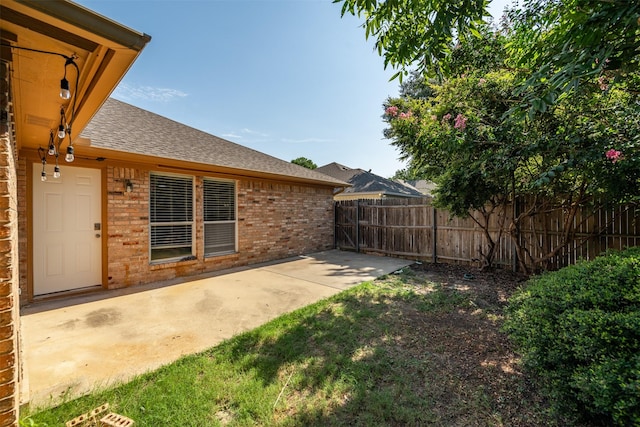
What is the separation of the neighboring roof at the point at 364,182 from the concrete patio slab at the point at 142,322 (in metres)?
9.88

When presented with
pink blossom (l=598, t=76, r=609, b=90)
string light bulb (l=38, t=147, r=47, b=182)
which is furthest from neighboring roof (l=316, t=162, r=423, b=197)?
string light bulb (l=38, t=147, r=47, b=182)

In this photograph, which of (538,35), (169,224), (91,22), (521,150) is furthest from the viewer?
(169,224)

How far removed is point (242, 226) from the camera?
7.45 meters

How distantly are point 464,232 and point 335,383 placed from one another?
21.7ft

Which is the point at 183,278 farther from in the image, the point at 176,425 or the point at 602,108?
the point at 602,108

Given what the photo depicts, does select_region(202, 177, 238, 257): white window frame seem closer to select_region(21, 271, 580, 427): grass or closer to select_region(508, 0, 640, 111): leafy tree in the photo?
select_region(21, 271, 580, 427): grass

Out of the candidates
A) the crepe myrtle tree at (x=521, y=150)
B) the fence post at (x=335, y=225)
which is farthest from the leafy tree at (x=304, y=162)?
the crepe myrtle tree at (x=521, y=150)

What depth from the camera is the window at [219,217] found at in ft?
22.3

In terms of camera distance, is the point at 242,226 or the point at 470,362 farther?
the point at 242,226

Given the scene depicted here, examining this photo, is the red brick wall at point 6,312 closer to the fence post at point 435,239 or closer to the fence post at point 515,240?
the fence post at point 515,240

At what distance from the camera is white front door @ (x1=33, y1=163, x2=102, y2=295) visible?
4.58m

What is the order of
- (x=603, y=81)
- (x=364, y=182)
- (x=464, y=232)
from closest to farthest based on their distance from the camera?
(x=603, y=81) → (x=464, y=232) → (x=364, y=182)

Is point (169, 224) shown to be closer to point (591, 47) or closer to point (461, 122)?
point (461, 122)

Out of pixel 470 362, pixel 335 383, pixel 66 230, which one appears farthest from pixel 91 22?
pixel 66 230
